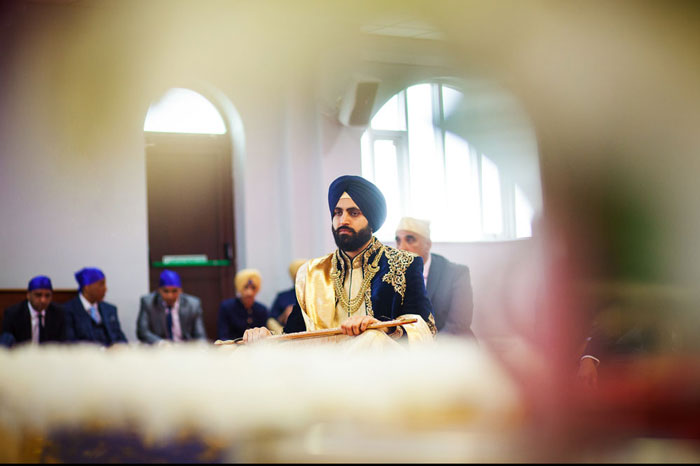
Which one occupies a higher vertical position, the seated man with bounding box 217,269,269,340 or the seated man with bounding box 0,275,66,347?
the seated man with bounding box 0,275,66,347

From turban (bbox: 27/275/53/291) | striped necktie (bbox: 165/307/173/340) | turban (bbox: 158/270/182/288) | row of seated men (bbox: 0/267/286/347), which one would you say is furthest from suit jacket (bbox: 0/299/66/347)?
turban (bbox: 158/270/182/288)

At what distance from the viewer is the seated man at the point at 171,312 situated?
2.73 metres

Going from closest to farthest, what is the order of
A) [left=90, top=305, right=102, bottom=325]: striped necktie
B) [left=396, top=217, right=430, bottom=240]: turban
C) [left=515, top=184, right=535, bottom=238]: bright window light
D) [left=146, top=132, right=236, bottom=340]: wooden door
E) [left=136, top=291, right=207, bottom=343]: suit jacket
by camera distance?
[left=515, top=184, right=535, bottom=238]: bright window light → [left=396, top=217, right=430, bottom=240]: turban → [left=146, top=132, right=236, bottom=340]: wooden door → [left=90, top=305, right=102, bottom=325]: striped necktie → [left=136, top=291, right=207, bottom=343]: suit jacket

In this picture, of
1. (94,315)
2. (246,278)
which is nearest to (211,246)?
(246,278)

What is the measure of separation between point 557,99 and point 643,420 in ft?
0.46

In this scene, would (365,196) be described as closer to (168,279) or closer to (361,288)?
(361,288)

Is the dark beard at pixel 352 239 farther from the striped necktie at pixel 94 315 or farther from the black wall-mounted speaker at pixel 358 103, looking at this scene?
the striped necktie at pixel 94 315

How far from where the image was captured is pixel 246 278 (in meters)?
3.18

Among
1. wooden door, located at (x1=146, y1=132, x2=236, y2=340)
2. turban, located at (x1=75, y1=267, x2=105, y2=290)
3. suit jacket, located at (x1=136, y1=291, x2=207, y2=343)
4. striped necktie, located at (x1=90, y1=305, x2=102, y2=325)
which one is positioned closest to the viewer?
wooden door, located at (x1=146, y1=132, x2=236, y2=340)

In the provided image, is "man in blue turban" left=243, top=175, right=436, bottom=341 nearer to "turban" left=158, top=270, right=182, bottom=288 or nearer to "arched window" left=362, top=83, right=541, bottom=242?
"arched window" left=362, top=83, right=541, bottom=242

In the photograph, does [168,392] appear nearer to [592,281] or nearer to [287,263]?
[592,281]

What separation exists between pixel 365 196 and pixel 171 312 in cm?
245

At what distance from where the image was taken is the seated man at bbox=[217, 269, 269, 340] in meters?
3.06

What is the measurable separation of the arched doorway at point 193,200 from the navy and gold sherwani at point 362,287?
0.18 meters
